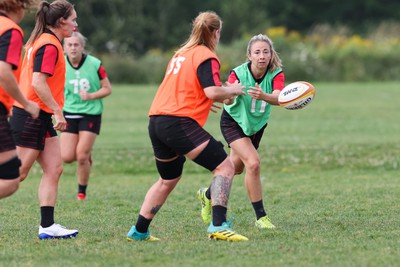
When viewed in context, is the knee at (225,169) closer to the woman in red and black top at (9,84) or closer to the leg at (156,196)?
the leg at (156,196)

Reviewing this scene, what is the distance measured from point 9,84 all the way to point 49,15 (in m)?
1.42

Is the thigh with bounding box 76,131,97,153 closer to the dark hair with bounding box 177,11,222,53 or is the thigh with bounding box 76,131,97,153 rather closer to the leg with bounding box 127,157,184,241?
the leg with bounding box 127,157,184,241

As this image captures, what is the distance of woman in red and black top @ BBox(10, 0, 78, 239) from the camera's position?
7.48 m

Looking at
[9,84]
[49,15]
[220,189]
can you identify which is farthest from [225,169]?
[49,15]

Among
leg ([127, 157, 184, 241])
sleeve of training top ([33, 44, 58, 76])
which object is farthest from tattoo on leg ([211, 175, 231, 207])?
sleeve of training top ([33, 44, 58, 76])

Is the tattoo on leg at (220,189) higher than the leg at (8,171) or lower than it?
lower

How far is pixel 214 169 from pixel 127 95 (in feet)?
93.5

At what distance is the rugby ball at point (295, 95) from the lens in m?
8.31

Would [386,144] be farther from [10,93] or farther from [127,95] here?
[127,95]

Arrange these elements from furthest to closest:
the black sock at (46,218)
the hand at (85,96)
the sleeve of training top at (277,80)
→ 1. the hand at (85,96)
2. the sleeve of training top at (277,80)
3. the black sock at (46,218)

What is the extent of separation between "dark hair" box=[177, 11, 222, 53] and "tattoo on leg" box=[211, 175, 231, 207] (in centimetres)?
112

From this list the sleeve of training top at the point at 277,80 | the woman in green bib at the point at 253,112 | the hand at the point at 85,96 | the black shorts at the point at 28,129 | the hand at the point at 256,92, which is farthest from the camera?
the hand at the point at 85,96

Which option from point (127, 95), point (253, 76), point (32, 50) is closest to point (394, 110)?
point (127, 95)

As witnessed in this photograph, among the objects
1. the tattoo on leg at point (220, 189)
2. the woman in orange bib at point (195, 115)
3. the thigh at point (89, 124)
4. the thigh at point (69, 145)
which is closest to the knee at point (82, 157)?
the thigh at point (69, 145)
